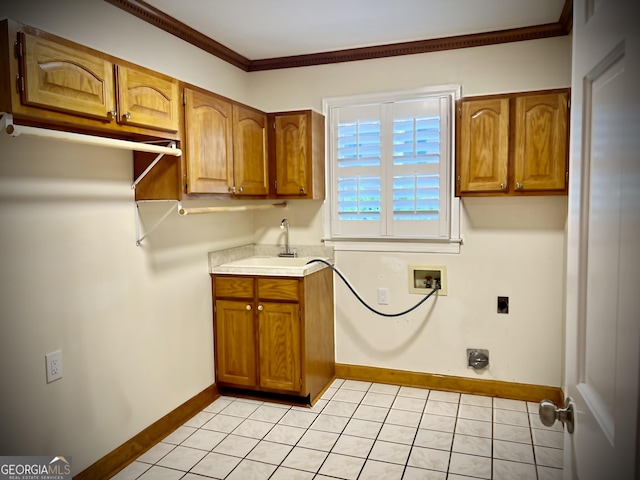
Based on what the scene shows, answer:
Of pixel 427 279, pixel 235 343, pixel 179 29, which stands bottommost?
pixel 235 343

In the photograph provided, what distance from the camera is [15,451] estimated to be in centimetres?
208

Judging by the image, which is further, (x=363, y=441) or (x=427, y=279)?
(x=427, y=279)

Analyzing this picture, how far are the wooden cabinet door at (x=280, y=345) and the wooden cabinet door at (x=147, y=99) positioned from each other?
4.59ft

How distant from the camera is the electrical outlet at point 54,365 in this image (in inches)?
87.5

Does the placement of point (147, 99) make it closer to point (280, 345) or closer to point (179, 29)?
point (179, 29)

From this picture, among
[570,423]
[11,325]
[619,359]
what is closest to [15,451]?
[11,325]

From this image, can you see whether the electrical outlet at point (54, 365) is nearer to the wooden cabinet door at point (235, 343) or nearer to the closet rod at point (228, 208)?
the closet rod at point (228, 208)

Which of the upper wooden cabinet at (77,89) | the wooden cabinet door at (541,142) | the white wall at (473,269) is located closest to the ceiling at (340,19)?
the white wall at (473,269)

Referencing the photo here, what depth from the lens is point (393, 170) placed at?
360cm

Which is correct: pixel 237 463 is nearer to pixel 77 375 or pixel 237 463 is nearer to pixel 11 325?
pixel 77 375

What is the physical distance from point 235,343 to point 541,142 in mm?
2459

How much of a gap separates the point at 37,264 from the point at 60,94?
76 centimetres

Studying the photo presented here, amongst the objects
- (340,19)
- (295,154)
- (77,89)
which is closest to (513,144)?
(340,19)

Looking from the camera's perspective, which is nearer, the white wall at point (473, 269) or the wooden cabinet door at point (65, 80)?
the wooden cabinet door at point (65, 80)
